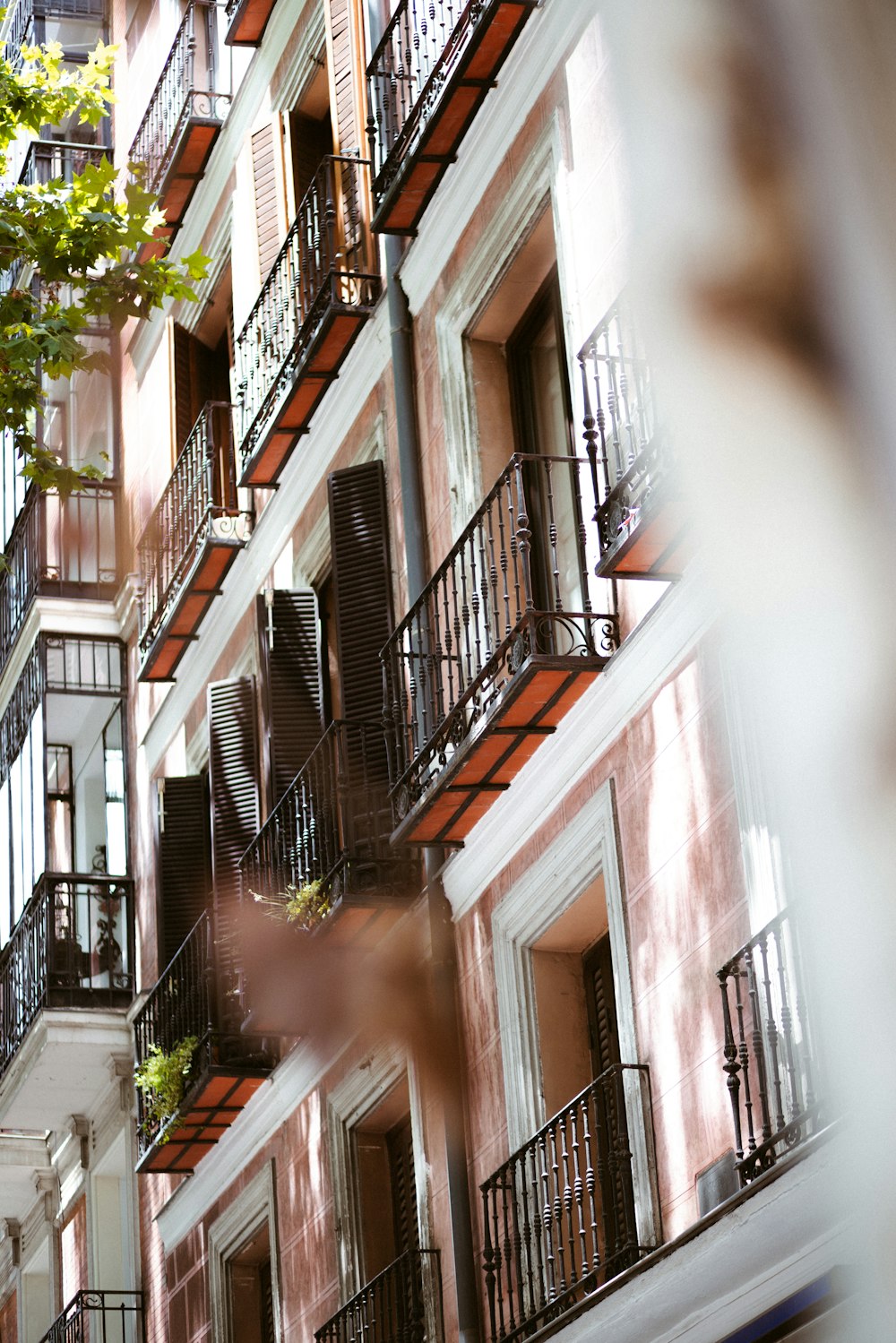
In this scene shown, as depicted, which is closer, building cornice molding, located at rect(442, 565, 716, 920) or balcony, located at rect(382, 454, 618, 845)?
building cornice molding, located at rect(442, 565, 716, 920)

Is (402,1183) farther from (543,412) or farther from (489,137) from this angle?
(489,137)

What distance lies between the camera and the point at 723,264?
1.55 feet

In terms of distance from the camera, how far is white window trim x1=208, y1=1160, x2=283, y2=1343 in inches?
590

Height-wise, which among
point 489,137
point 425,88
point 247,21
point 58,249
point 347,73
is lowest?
point 58,249

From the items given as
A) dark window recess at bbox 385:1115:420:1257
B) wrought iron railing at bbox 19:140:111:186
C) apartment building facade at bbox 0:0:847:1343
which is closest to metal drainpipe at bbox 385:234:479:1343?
apartment building facade at bbox 0:0:847:1343

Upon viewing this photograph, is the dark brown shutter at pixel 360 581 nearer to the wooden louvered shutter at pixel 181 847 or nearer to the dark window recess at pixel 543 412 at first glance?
the dark window recess at pixel 543 412

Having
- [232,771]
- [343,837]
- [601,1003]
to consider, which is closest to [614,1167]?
[601,1003]

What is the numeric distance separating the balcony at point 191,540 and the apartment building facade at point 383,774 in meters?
0.05

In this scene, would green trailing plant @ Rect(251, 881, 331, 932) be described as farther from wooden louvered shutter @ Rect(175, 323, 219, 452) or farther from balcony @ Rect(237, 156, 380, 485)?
wooden louvered shutter @ Rect(175, 323, 219, 452)

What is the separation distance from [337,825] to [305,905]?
19.5 inches

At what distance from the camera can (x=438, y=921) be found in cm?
1209

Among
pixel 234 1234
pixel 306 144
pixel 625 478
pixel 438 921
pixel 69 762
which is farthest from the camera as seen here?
pixel 69 762

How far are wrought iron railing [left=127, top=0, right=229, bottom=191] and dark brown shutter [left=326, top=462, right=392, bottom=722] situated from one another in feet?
17.2

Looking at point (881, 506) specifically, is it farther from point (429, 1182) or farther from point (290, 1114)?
point (290, 1114)
